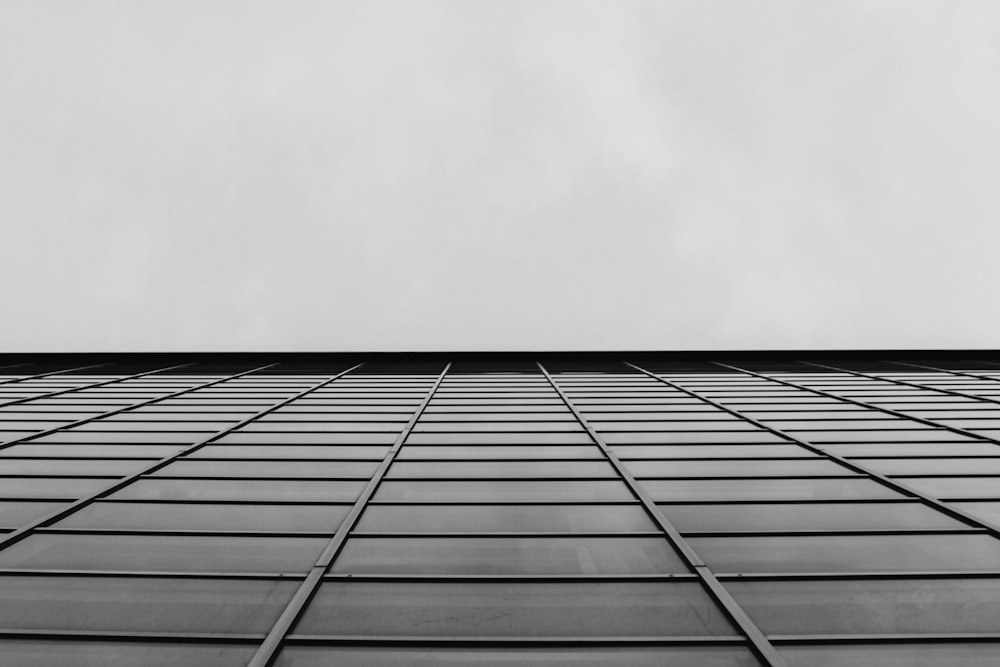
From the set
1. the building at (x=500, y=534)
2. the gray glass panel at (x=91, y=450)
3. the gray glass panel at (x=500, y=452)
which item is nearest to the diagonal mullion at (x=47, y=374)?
the building at (x=500, y=534)

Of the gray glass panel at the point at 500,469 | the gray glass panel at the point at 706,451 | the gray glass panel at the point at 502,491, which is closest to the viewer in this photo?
the gray glass panel at the point at 502,491

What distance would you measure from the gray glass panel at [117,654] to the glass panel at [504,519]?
2592mm

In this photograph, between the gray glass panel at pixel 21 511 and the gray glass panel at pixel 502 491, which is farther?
the gray glass panel at pixel 502 491

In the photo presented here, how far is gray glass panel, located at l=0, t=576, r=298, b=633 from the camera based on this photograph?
6.02 meters

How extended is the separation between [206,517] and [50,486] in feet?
10.5

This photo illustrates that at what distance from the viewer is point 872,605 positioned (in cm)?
627

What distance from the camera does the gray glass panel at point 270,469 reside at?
1037cm

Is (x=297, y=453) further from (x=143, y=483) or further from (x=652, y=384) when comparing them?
(x=652, y=384)

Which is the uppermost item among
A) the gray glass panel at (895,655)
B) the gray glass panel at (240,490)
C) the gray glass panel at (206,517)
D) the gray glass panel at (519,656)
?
the gray glass panel at (240,490)

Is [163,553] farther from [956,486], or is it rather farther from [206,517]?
[956,486]

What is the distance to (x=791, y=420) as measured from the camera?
14492 mm

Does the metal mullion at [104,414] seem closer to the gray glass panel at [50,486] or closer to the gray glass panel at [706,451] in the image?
the gray glass panel at [50,486]

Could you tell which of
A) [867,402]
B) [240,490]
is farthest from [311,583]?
[867,402]

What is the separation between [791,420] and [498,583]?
33.3 feet
